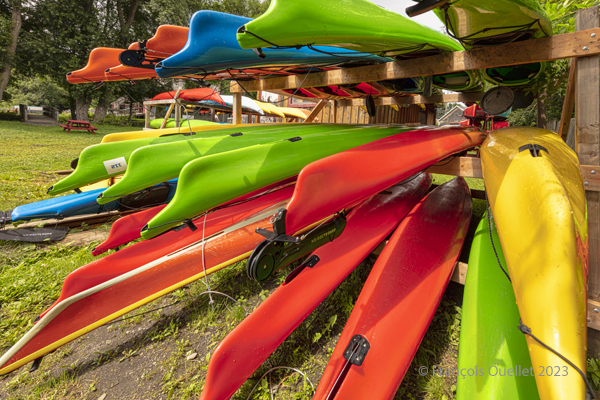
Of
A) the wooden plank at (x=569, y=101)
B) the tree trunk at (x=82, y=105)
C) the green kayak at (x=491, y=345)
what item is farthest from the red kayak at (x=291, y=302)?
the tree trunk at (x=82, y=105)

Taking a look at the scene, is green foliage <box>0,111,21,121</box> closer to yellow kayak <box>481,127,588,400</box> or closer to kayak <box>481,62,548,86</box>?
kayak <box>481,62,548,86</box>

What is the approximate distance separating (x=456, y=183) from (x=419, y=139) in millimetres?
1655

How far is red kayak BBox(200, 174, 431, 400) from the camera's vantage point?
139 cm

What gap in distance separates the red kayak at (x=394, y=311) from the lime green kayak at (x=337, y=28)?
1316 millimetres

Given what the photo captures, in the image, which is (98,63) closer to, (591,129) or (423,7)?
(423,7)

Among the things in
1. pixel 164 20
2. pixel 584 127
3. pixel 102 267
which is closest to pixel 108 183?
pixel 102 267

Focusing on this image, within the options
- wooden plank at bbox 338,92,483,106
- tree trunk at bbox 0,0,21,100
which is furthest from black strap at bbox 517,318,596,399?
tree trunk at bbox 0,0,21,100

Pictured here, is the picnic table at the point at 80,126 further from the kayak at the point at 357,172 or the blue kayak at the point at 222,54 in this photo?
the kayak at the point at 357,172

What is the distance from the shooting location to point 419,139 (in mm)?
2309

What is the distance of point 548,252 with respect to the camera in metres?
1.18

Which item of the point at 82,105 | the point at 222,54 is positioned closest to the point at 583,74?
the point at 222,54

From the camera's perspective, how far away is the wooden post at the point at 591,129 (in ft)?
5.57

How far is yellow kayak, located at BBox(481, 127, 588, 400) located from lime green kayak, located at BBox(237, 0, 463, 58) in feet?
3.55

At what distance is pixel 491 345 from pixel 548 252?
1.79ft
